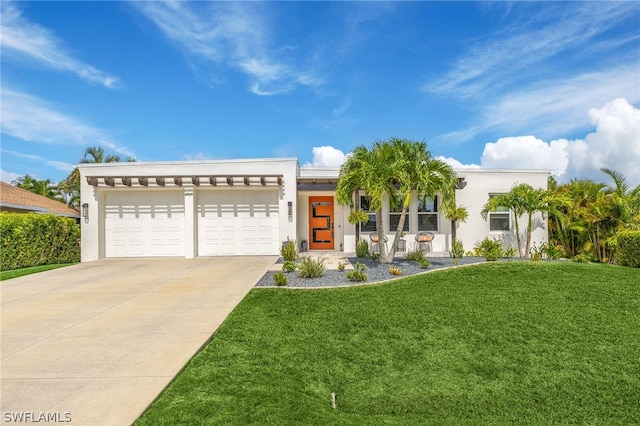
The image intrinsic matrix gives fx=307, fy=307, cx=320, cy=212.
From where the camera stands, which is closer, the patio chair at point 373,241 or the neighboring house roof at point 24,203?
the patio chair at point 373,241

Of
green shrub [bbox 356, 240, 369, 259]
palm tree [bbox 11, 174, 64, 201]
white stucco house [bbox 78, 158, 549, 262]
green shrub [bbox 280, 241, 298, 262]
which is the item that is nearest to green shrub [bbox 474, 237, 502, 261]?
white stucco house [bbox 78, 158, 549, 262]

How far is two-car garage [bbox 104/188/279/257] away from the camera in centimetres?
1399

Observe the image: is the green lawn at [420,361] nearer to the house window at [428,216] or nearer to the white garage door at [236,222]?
the house window at [428,216]

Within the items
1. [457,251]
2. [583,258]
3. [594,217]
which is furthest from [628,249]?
[457,251]

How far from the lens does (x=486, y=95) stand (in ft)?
42.8

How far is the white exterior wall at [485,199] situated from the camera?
1345 cm

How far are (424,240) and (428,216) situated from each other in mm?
1488

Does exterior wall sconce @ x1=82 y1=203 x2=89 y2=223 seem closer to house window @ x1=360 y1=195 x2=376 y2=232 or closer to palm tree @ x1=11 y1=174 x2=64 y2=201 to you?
house window @ x1=360 y1=195 x2=376 y2=232

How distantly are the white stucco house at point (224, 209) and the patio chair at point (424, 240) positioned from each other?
326mm

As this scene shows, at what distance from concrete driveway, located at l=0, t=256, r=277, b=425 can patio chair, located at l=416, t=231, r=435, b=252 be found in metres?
6.74

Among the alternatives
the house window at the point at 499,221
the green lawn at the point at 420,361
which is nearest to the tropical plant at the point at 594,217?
the house window at the point at 499,221

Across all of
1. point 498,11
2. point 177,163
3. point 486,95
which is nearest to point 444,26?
point 498,11

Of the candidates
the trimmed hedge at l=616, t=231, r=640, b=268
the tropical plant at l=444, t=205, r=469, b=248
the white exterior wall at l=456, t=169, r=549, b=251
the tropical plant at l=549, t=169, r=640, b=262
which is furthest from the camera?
the white exterior wall at l=456, t=169, r=549, b=251

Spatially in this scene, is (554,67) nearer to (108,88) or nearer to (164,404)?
(164,404)
